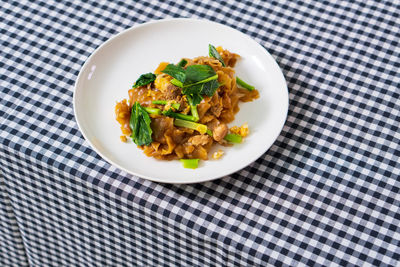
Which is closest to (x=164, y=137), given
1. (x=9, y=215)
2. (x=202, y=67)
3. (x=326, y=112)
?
(x=202, y=67)

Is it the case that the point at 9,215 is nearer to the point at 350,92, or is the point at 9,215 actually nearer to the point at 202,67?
the point at 202,67

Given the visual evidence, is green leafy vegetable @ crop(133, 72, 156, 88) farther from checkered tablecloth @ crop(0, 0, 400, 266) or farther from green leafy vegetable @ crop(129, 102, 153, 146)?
checkered tablecloth @ crop(0, 0, 400, 266)

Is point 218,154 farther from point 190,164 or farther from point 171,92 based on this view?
point 171,92

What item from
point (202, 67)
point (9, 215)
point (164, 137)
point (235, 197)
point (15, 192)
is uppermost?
point (202, 67)

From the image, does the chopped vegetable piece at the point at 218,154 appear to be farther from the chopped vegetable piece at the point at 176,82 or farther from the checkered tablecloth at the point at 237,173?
the chopped vegetable piece at the point at 176,82

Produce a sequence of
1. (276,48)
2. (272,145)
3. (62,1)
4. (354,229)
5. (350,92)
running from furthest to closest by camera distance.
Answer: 1. (62,1)
2. (276,48)
3. (350,92)
4. (272,145)
5. (354,229)

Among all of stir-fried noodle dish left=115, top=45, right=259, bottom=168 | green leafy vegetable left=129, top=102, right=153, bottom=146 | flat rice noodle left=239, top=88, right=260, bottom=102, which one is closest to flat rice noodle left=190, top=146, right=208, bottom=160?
stir-fried noodle dish left=115, top=45, right=259, bottom=168
